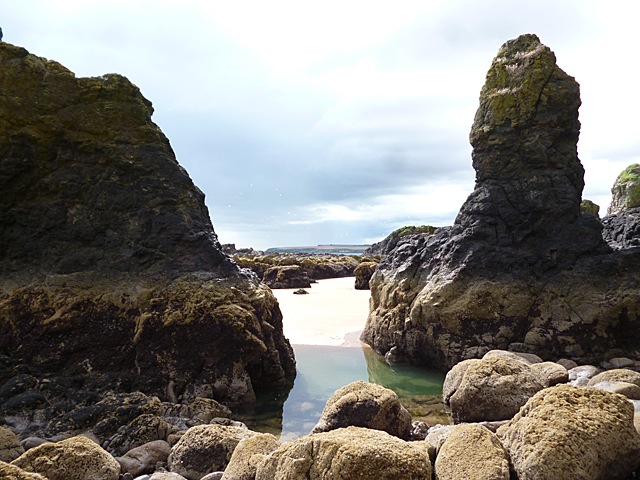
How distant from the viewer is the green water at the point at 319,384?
586cm

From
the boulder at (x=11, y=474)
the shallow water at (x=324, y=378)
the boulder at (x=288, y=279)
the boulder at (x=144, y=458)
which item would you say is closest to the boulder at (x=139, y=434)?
the boulder at (x=144, y=458)

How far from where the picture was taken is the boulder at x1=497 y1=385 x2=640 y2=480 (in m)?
2.73

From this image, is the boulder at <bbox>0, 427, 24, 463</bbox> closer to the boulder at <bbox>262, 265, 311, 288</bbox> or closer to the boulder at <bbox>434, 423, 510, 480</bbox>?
the boulder at <bbox>434, 423, 510, 480</bbox>

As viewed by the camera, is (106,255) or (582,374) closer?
(582,374)

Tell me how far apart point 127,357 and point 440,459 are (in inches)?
197

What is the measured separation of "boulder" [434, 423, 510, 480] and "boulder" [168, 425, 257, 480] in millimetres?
2241

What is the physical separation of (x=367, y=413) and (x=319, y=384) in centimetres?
337

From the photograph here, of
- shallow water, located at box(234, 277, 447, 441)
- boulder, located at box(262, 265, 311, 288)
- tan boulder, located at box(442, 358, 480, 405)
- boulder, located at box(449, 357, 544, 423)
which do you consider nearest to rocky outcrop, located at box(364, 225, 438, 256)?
boulder, located at box(262, 265, 311, 288)

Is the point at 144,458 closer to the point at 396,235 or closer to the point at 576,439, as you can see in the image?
the point at 576,439

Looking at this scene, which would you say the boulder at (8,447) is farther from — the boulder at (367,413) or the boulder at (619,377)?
the boulder at (619,377)

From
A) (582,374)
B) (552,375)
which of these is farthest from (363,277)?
(552,375)

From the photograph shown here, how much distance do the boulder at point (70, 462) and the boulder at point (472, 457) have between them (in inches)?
122

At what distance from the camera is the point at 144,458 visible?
412cm

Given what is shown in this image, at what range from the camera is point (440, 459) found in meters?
3.11
